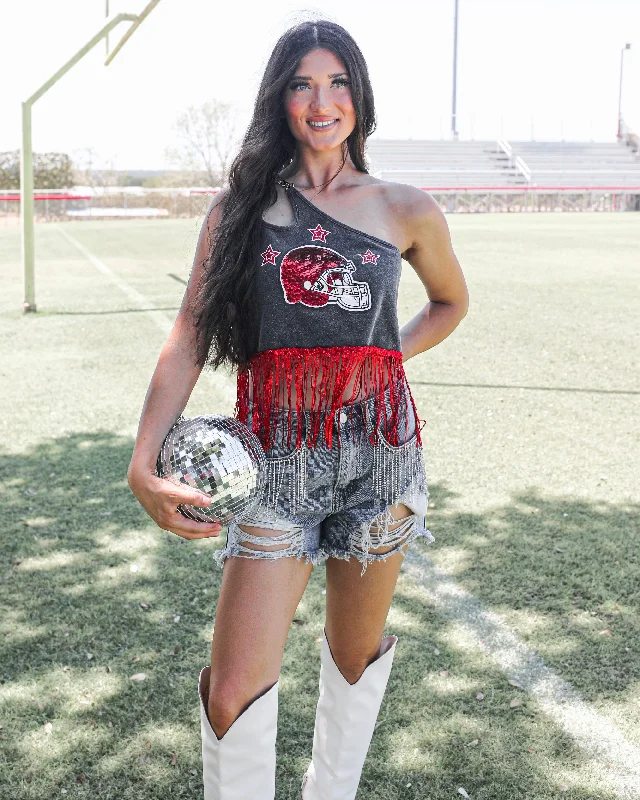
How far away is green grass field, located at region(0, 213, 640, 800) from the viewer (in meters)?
2.94

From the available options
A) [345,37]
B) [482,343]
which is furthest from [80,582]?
[482,343]

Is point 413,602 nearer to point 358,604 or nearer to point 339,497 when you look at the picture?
point 358,604

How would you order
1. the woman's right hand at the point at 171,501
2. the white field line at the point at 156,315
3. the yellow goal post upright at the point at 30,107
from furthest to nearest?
the yellow goal post upright at the point at 30,107 → the white field line at the point at 156,315 → the woman's right hand at the point at 171,501

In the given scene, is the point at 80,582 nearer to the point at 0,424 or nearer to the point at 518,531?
the point at 518,531

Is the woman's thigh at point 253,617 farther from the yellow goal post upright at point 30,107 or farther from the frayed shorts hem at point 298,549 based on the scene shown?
the yellow goal post upright at point 30,107

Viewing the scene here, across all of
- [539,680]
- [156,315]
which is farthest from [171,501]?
[156,315]

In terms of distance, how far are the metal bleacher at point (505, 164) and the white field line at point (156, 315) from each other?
1209 inches

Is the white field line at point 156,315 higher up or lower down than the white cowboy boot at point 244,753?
lower down

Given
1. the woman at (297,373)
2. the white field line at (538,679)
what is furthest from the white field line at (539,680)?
the woman at (297,373)

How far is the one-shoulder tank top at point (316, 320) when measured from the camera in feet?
7.16

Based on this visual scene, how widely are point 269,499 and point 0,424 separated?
5.29 metres

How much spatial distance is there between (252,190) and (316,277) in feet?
0.84

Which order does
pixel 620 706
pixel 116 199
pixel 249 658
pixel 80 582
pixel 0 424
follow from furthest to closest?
pixel 116 199 < pixel 0 424 < pixel 80 582 < pixel 620 706 < pixel 249 658

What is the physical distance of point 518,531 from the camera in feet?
15.6
